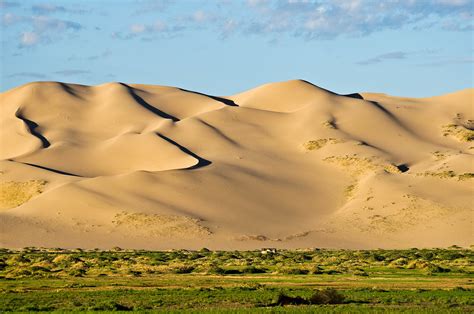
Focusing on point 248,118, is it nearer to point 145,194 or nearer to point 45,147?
point 45,147

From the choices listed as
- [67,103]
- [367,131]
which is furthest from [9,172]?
[367,131]

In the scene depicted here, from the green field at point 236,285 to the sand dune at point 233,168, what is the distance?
91.6 ft

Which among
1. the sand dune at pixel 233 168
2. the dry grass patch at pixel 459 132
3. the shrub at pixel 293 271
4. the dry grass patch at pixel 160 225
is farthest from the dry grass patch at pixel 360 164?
the shrub at pixel 293 271

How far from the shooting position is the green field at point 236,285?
101 feet

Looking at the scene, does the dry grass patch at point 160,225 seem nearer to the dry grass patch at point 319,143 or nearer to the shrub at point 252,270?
the dry grass patch at point 319,143

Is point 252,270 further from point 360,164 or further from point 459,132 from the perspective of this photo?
point 459,132

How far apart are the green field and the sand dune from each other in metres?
27.9

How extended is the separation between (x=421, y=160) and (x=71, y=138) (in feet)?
130

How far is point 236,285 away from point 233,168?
63.3 m

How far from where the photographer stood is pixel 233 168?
10112 cm

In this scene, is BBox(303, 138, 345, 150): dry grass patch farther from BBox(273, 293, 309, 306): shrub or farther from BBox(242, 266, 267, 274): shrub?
BBox(273, 293, 309, 306): shrub

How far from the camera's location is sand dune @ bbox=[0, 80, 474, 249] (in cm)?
8456

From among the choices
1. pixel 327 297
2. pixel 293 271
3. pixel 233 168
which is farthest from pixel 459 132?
pixel 327 297

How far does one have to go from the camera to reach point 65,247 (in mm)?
79250
